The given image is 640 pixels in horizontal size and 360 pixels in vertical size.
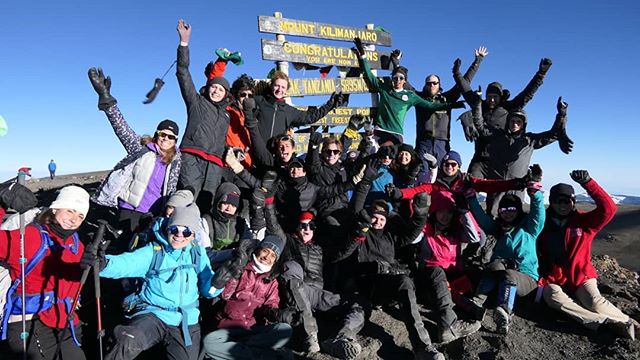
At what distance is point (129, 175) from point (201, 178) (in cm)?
104

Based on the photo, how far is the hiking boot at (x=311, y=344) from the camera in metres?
4.87

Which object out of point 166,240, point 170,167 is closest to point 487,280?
point 166,240

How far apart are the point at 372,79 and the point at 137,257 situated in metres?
7.00

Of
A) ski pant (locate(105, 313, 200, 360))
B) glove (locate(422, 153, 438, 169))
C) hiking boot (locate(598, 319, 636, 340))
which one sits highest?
glove (locate(422, 153, 438, 169))

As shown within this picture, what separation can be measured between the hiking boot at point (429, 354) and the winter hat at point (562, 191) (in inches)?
120

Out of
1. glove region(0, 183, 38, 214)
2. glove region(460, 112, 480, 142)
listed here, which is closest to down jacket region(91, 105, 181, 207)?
glove region(0, 183, 38, 214)

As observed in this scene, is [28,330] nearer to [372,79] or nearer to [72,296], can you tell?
[72,296]

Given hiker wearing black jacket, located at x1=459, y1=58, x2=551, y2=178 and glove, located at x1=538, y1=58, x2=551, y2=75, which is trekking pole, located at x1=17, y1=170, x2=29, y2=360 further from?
glove, located at x1=538, y1=58, x2=551, y2=75

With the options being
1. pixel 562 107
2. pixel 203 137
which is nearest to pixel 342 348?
pixel 203 137

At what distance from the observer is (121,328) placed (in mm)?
4016

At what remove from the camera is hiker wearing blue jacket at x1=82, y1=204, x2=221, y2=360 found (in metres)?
4.17

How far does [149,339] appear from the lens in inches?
161

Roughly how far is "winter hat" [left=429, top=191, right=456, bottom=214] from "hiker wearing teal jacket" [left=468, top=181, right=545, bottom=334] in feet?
1.29

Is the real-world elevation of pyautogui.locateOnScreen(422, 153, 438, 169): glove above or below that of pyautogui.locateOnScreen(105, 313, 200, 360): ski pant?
above
